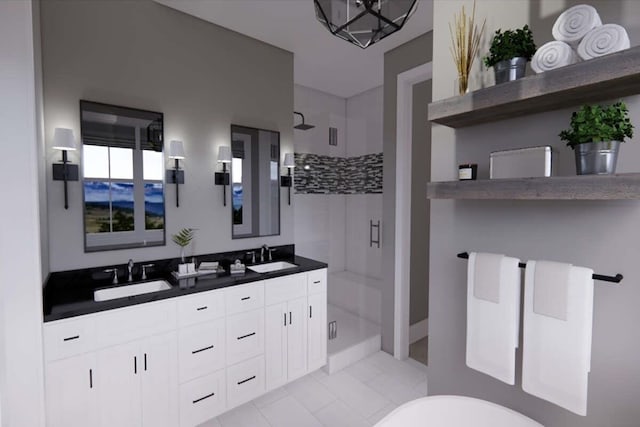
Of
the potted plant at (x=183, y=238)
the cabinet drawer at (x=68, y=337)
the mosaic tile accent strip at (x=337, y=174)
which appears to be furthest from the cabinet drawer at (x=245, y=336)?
the mosaic tile accent strip at (x=337, y=174)

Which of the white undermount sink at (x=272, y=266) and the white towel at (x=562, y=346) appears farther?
the white undermount sink at (x=272, y=266)

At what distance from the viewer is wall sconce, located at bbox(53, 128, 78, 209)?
196 centimetres

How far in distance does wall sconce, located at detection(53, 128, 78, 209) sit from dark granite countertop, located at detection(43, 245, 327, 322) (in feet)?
1.72

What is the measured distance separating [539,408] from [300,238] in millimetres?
3374

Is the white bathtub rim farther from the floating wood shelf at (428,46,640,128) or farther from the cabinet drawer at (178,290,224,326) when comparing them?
the cabinet drawer at (178,290,224,326)

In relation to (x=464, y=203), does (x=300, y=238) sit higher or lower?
lower

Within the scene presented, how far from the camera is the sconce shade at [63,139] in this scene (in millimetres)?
1952

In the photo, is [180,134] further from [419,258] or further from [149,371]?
[419,258]

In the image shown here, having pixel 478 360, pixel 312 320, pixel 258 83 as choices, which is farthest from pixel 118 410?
pixel 258 83

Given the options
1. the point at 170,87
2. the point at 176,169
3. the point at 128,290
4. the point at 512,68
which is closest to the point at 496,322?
the point at 512,68

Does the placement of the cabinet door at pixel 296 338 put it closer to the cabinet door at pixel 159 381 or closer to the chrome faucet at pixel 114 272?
the cabinet door at pixel 159 381

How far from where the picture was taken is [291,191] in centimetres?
327

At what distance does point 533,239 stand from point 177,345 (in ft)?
7.13

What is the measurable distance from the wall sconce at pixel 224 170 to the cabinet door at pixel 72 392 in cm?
155
